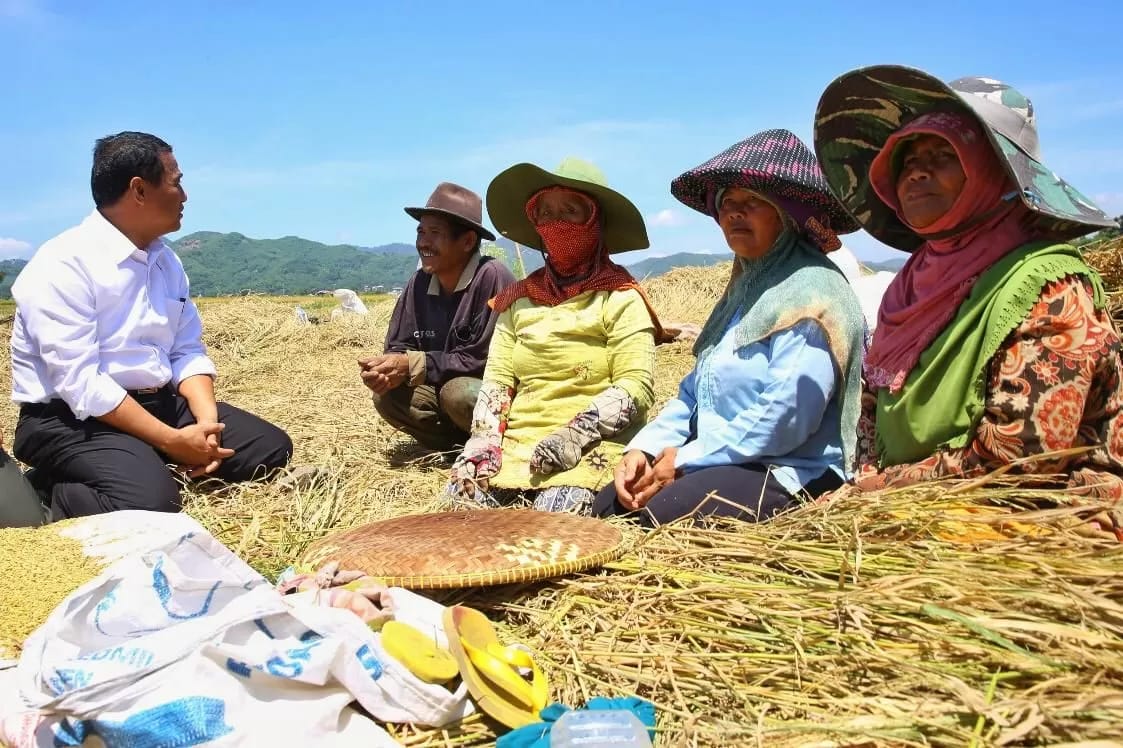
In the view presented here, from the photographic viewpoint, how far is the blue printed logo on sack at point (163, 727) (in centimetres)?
176

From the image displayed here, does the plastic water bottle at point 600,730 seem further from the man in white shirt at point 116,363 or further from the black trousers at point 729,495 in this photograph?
the man in white shirt at point 116,363

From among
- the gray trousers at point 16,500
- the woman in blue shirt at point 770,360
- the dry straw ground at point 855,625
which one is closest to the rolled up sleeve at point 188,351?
the gray trousers at point 16,500

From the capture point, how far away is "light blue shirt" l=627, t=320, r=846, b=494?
2.97 m

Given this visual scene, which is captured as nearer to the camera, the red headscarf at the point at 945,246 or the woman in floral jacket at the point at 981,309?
the woman in floral jacket at the point at 981,309

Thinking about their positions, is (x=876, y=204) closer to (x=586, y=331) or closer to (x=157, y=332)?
(x=586, y=331)

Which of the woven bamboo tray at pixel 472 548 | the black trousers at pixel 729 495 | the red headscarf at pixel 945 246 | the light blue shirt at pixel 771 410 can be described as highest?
the red headscarf at pixel 945 246

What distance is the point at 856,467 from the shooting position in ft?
9.93

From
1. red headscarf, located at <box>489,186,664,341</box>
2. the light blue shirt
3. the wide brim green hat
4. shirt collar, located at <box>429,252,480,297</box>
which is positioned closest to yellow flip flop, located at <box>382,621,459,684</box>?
the light blue shirt

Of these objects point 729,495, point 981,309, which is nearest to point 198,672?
point 729,495

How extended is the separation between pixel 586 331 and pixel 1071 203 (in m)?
1.95

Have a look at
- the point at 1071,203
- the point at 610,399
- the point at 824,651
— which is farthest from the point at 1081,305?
the point at 610,399

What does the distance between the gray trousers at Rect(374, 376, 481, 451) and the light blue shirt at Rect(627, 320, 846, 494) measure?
152cm

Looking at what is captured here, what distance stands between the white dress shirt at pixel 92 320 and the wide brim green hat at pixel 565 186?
1.65 meters

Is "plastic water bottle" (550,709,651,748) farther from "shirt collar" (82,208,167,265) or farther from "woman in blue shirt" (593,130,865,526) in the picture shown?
"shirt collar" (82,208,167,265)
